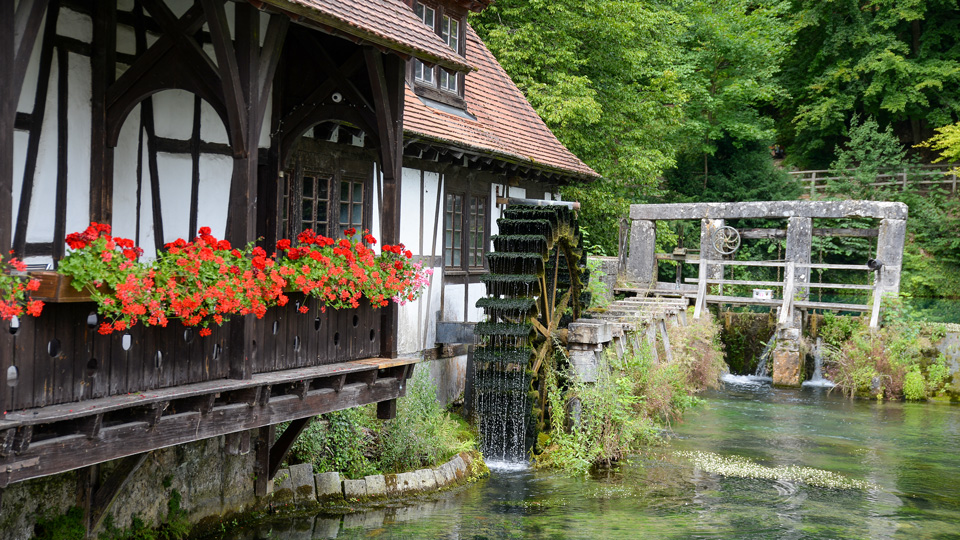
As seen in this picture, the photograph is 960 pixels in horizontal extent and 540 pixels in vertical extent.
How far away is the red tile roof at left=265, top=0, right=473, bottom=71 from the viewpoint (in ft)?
22.5

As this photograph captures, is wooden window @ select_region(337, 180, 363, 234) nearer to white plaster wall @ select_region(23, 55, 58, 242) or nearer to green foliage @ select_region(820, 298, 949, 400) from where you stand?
white plaster wall @ select_region(23, 55, 58, 242)

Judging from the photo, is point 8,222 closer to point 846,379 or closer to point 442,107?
point 442,107

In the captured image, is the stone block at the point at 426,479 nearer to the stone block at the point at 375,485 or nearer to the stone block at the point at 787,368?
the stone block at the point at 375,485

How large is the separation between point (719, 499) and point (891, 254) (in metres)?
11.6

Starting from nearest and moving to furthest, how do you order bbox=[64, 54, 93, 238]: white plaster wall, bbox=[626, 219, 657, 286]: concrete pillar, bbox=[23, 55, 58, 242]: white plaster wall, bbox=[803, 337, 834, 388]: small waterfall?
bbox=[23, 55, 58, 242]: white plaster wall
bbox=[64, 54, 93, 238]: white plaster wall
bbox=[803, 337, 834, 388]: small waterfall
bbox=[626, 219, 657, 286]: concrete pillar

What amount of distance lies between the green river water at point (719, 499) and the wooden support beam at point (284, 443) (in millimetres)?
564

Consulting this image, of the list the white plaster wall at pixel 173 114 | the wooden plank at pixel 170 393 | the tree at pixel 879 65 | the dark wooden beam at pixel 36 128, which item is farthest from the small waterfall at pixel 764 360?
the dark wooden beam at pixel 36 128

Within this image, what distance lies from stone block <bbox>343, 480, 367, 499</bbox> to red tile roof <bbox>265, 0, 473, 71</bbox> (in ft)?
14.8

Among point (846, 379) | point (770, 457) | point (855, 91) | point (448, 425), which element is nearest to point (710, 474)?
point (770, 457)

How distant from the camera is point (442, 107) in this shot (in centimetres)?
1300

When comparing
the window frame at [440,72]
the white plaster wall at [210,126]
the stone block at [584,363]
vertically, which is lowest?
the stone block at [584,363]

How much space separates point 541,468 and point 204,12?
7653mm

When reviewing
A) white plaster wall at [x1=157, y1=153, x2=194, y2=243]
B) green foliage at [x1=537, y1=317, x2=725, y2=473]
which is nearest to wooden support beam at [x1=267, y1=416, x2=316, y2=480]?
white plaster wall at [x1=157, y1=153, x2=194, y2=243]

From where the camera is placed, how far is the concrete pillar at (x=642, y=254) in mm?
22750
